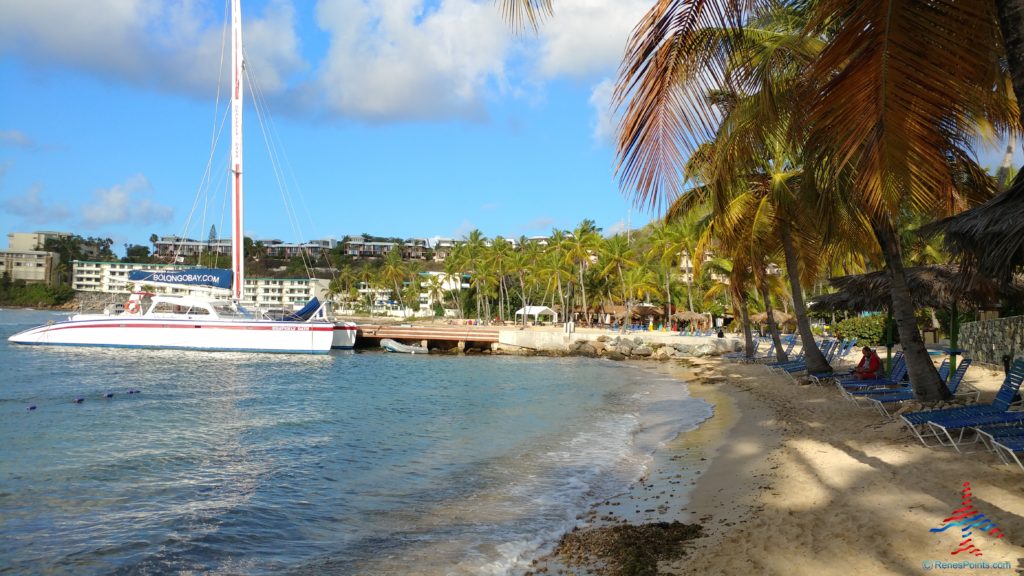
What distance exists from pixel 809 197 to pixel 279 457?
11.4 metres

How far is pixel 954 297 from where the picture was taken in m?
13.5

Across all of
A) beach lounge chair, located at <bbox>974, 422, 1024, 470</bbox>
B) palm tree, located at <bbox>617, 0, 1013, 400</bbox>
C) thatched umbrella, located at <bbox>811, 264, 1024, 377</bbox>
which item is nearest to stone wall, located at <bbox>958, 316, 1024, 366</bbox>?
thatched umbrella, located at <bbox>811, 264, 1024, 377</bbox>

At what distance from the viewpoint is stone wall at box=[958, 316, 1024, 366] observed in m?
15.9

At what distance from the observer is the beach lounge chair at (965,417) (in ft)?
25.8

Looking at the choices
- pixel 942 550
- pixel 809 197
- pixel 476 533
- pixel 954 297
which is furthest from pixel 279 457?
pixel 954 297

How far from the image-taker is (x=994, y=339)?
59.0 feet

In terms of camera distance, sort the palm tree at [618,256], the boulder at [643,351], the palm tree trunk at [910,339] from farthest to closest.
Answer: the palm tree at [618,256] < the boulder at [643,351] < the palm tree trunk at [910,339]

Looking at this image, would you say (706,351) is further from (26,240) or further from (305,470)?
(26,240)

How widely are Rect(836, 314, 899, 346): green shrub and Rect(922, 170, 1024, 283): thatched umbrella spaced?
24262 millimetres

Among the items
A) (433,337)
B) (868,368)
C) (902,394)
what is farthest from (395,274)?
(902,394)

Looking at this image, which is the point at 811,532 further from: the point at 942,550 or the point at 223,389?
the point at 223,389

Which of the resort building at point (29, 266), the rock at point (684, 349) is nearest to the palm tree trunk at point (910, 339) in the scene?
the rock at point (684, 349)

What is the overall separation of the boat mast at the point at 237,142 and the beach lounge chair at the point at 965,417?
28973mm

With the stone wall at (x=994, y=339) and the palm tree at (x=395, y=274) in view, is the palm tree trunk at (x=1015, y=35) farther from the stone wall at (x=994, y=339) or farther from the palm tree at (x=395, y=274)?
the palm tree at (x=395, y=274)
